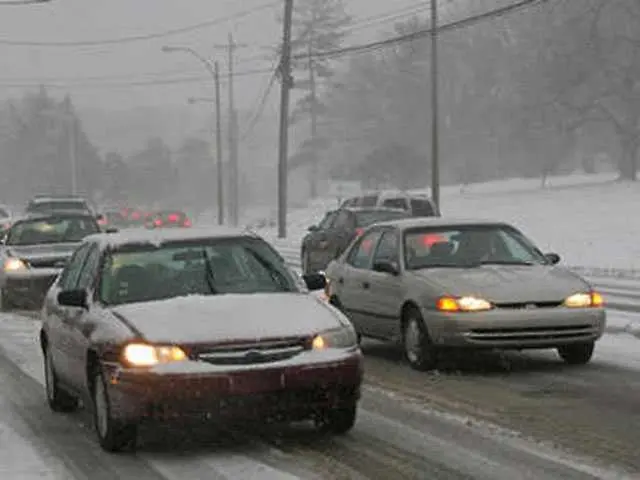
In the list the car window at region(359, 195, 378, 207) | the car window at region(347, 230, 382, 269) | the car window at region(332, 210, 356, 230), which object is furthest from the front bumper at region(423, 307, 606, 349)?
the car window at region(359, 195, 378, 207)

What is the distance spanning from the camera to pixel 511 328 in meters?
11.0

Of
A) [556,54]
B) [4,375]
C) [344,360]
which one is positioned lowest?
[4,375]

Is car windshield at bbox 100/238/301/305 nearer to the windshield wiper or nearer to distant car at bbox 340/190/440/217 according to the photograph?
the windshield wiper

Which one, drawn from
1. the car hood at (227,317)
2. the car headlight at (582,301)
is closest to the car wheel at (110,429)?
the car hood at (227,317)

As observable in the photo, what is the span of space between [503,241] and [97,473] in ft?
20.8

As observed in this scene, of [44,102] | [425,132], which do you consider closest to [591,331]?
[425,132]

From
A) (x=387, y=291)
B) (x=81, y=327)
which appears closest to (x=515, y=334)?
(x=387, y=291)

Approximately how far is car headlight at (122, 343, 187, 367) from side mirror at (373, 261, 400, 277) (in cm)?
500

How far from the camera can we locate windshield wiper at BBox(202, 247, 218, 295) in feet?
28.5

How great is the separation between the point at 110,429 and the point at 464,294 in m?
4.32

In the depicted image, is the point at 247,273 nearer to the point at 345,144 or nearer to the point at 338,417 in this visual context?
the point at 338,417

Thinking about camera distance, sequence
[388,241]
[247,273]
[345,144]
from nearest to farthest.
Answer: [247,273]
[388,241]
[345,144]

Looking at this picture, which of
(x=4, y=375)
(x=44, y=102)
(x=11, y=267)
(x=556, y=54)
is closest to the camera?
(x=4, y=375)

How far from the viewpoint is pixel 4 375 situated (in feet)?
39.7
